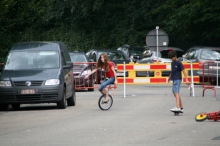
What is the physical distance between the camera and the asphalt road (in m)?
13.1

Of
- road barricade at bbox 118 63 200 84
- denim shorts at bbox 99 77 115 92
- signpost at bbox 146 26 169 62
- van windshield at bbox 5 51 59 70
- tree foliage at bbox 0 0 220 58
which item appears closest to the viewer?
denim shorts at bbox 99 77 115 92

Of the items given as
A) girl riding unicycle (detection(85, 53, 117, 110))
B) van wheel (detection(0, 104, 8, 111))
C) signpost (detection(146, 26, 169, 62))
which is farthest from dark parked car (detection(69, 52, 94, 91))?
van wheel (detection(0, 104, 8, 111))

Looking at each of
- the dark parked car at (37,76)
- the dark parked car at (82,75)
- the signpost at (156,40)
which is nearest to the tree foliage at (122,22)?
the dark parked car at (82,75)

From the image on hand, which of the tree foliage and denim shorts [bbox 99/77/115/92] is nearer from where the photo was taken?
denim shorts [bbox 99/77/115/92]

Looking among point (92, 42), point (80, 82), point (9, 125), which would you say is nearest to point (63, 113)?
point (9, 125)

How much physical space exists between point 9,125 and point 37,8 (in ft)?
49.7

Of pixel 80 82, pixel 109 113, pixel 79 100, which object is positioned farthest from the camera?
pixel 80 82

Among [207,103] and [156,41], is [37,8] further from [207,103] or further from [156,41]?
[207,103]

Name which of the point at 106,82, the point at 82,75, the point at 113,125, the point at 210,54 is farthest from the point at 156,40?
the point at 113,125

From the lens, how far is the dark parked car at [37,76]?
808 inches

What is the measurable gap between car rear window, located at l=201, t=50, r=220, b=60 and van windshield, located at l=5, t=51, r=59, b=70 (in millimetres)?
13405

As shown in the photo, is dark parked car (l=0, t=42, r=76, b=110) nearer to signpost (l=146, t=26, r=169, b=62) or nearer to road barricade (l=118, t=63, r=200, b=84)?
road barricade (l=118, t=63, r=200, b=84)

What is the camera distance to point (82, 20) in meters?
62.4

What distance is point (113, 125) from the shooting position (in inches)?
629
